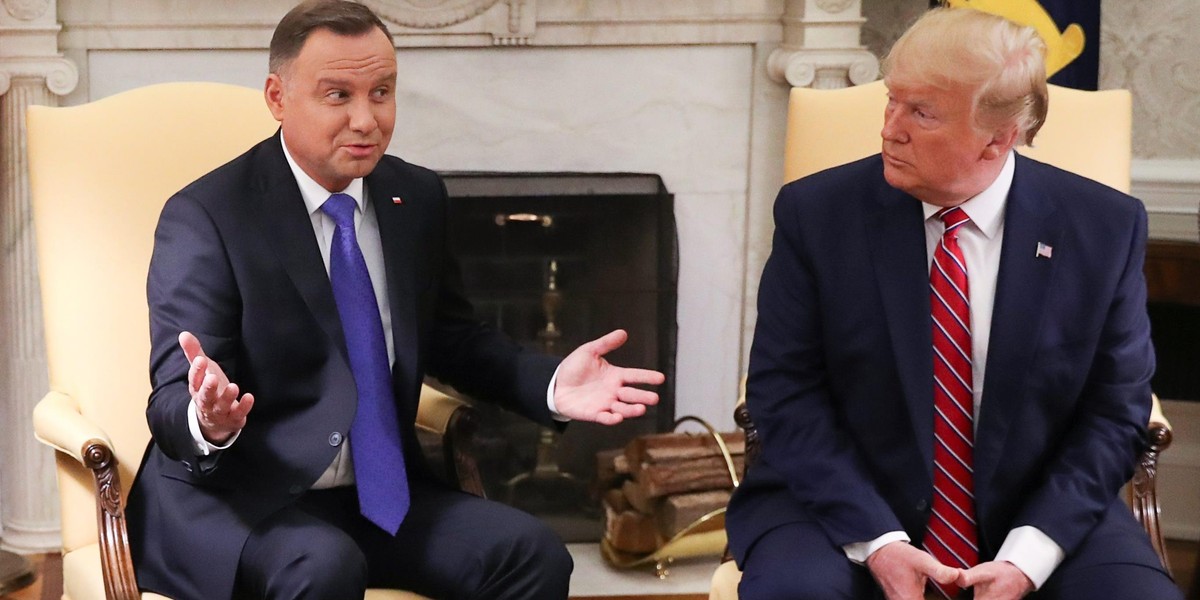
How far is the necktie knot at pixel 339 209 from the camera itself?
211 cm

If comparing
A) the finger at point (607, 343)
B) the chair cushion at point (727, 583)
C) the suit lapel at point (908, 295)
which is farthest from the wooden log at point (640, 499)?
the suit lapel at point (908, 295)

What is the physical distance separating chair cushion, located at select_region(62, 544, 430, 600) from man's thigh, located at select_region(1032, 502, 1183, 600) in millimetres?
929

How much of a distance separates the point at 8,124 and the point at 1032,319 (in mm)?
2453

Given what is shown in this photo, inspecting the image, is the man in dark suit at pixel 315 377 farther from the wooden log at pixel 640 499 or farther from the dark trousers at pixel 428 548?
the wooden log at pixel 640 499

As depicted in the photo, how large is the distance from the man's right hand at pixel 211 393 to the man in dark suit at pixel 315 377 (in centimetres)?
9

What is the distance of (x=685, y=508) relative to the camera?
3.28m

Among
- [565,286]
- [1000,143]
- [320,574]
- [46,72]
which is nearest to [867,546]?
[1000,143]

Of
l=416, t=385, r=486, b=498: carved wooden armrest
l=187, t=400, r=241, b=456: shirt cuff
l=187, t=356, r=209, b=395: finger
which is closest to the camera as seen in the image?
l=187, t=356, r=209, b=395: finger

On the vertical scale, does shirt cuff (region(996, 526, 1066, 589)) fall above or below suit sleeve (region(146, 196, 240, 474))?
below

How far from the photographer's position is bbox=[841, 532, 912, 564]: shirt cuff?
194cm

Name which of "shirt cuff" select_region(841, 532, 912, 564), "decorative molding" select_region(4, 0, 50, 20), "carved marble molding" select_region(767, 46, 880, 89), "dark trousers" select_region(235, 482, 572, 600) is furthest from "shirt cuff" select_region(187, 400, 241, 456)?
"carved marble molding" select_region(767, 46, 880, 89)

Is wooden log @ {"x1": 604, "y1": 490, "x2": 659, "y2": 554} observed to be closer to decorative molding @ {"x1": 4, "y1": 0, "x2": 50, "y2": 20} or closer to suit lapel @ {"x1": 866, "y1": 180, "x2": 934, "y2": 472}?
suit lapel @ {"x1": 866, "y1": 180, "x2": 934, "y2": 472}

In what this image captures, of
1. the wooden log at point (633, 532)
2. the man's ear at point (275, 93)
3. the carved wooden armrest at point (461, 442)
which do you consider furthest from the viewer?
the wooden log at point (633, 532)

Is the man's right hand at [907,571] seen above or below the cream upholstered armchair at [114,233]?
below
